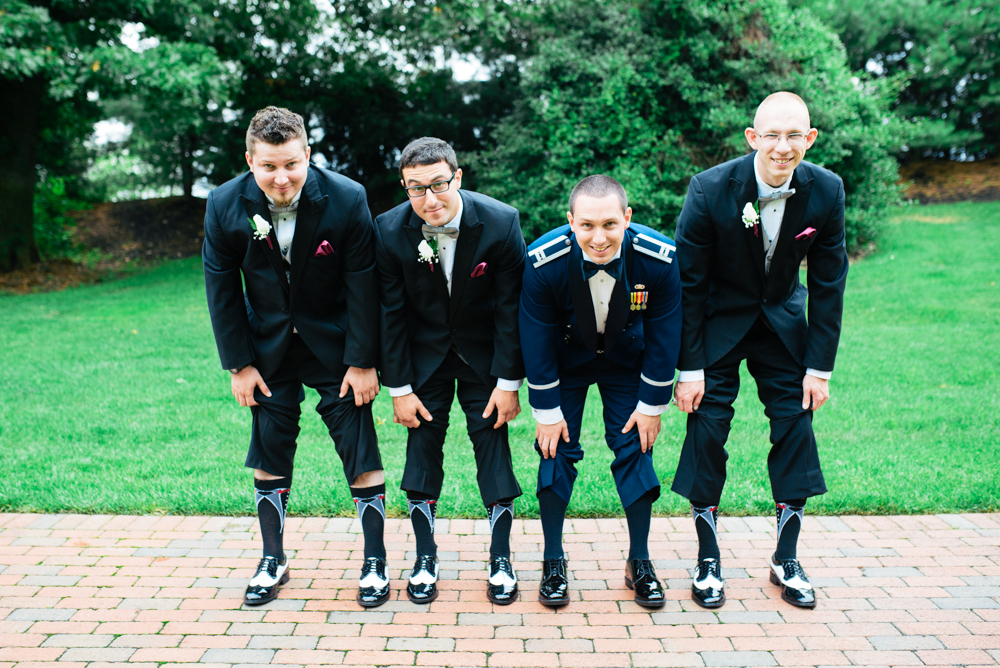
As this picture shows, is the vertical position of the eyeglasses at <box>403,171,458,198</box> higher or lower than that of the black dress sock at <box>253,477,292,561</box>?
higher

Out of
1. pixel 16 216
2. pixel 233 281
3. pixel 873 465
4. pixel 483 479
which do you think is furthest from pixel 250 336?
pixel 16 216

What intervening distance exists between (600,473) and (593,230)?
7.61ft

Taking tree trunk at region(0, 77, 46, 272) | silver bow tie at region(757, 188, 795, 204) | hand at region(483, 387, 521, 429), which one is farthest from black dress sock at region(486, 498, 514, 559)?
tree trunk at region(0, 77, 46, 272)

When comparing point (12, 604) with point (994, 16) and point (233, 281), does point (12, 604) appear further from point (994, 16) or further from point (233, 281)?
point (994, 16)

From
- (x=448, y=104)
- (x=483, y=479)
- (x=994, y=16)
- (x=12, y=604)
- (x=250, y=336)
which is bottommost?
(x=12, y=604)

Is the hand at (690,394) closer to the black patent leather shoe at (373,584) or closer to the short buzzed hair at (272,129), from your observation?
the black patent leather shoe at (373,584)

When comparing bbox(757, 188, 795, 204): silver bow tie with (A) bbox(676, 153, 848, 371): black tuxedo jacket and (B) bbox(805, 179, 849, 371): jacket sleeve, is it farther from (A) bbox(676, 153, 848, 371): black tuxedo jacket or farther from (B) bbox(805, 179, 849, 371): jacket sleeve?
(B) bbox(805, 179, 849, 371): jacket sleeve

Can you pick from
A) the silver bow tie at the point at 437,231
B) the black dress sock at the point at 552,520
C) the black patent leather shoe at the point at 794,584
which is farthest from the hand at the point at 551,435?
the black patent leather shoe at the point at 794,584

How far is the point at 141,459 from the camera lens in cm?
525

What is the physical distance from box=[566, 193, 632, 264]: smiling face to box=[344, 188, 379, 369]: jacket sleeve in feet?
3.14

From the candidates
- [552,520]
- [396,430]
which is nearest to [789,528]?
[552,520]

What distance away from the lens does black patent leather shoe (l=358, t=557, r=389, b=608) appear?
340cm

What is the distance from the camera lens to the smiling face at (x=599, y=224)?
3059mm

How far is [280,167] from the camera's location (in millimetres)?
3176
